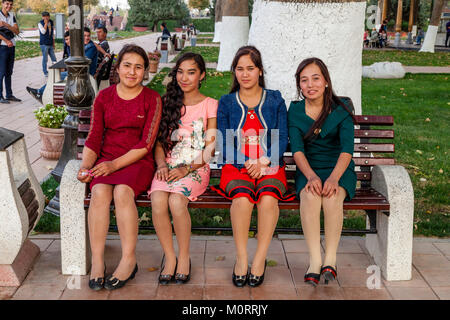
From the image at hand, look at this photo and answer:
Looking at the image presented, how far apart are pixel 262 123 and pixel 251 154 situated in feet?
0.76

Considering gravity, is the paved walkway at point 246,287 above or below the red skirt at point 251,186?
below

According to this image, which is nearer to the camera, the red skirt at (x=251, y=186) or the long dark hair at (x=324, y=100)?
the red skirt at (x=251, y=186)

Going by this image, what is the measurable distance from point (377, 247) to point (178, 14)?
56.0 m

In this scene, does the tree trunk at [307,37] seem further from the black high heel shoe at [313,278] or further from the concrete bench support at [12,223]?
the concrete bench support at [12,223]

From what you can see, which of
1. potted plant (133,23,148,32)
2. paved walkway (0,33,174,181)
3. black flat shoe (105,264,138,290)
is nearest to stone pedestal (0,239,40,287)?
black flat shoe (105,264,138,290)

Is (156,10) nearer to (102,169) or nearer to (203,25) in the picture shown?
(203,25)

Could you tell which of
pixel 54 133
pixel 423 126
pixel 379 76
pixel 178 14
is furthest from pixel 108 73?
pixel 178 14

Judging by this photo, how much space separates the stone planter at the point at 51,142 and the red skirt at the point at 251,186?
3518mm

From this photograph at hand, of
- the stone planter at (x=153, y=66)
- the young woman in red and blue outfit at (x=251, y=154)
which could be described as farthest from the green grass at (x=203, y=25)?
the young woman in red and blue outfit at (x=251, y=154)

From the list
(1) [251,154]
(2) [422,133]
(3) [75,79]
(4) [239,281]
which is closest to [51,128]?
(3) [75,79]

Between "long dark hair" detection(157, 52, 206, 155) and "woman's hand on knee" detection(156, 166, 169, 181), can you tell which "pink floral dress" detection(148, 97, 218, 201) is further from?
"woman's hand on knee" detection(156, 166, 169, 181)

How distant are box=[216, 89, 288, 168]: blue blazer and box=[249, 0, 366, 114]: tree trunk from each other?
135cm

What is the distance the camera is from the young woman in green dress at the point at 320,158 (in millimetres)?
3436

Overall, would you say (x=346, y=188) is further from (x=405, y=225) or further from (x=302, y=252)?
(x=302, y=252)
